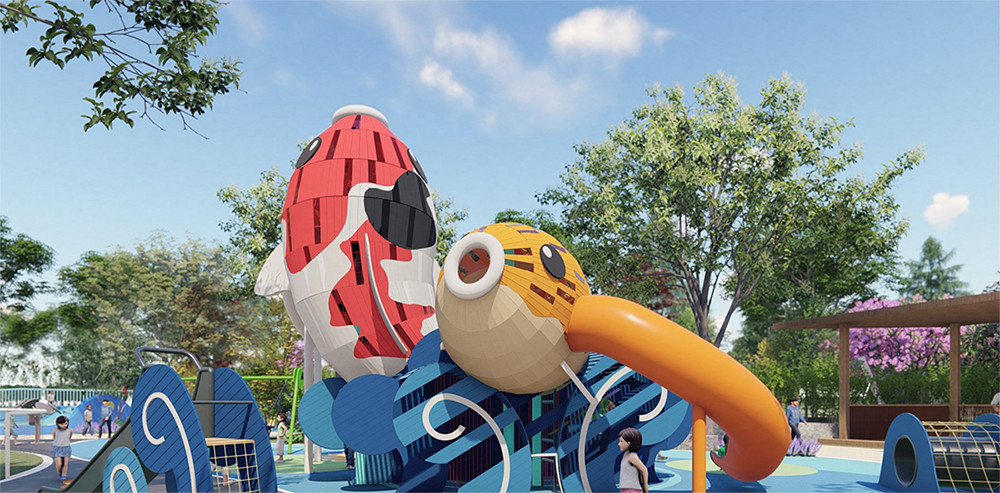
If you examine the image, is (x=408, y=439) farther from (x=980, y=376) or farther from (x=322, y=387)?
(x=980, y=376)

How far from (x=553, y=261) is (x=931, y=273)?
2418 inches

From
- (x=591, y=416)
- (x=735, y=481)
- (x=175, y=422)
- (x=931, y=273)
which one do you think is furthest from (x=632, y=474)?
(x=931, y=273)

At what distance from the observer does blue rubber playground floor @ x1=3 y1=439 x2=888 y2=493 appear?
11562 millimetres

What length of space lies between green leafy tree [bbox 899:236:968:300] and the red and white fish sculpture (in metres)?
57.7

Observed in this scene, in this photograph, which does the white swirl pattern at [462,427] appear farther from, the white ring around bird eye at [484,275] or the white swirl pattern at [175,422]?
the white swirl pattern at [175,422]

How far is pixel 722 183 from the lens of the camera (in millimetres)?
19828

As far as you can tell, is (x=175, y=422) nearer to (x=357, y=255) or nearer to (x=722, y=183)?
(x=357, y=255)

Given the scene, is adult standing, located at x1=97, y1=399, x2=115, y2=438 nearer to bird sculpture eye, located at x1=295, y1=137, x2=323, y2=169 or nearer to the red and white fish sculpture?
the red and white fish sculpture

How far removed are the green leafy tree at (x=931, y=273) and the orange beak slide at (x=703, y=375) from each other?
2290 inches

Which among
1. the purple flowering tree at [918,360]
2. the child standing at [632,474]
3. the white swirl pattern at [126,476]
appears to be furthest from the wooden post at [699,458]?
the purple flowering tree at [918,360]

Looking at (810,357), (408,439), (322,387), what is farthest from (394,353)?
(810,357)

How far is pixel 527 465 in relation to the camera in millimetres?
9688

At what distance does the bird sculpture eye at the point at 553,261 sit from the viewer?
362 inches

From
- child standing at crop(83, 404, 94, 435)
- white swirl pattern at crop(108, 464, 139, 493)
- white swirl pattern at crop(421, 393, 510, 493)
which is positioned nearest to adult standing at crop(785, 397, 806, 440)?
white swirl pattern at crop(421, 393, 510, 493)
